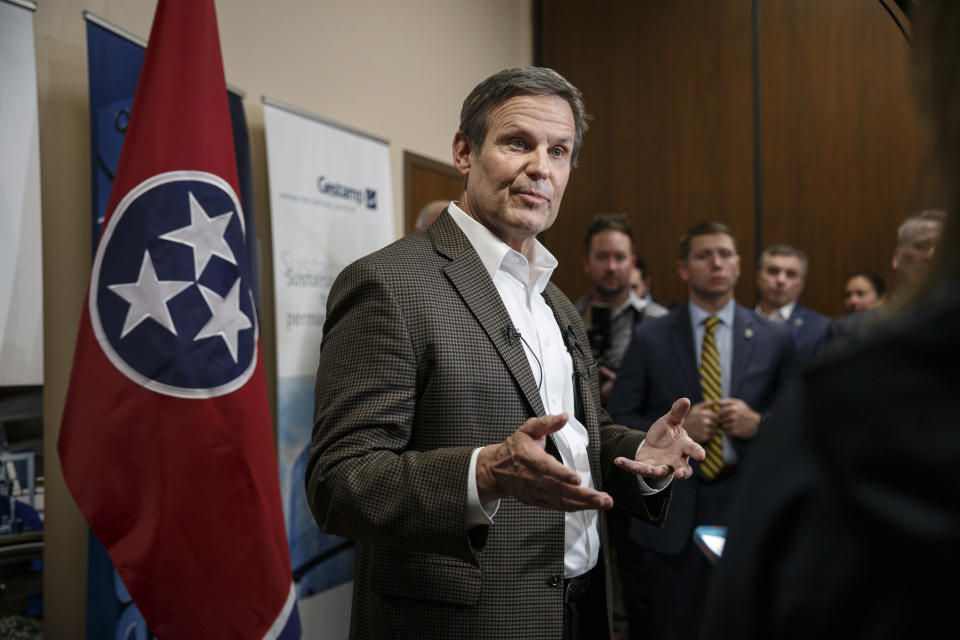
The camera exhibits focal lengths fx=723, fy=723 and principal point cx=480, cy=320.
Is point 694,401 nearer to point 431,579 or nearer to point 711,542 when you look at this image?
point 711,542

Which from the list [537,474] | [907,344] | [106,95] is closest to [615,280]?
[106,95]

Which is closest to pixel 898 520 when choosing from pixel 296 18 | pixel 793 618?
pixel 793 618

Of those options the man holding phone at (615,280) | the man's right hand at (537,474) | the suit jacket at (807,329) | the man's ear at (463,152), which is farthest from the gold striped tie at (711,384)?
A: the man's right hand at (537,474)

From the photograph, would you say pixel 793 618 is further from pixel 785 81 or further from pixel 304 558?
pixel 785 81

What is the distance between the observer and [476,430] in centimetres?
123

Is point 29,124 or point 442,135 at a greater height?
point 442,135

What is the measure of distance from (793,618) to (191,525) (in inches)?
69.1

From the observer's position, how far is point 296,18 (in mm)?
3219

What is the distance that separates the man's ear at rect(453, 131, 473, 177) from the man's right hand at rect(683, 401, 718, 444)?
61.2 inches

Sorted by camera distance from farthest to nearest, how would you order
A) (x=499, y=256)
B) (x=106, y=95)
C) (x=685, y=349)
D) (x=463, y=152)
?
(x=685, y=349), (x=106, y=95), (x=463, y=152), (x=499, y=256)

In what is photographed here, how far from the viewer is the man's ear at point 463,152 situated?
1524 millimetres

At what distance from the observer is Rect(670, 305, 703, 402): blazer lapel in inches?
113

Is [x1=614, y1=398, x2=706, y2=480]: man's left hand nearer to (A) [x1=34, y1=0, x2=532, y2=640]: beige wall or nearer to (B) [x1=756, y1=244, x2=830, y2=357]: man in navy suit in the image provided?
(A) [x1=34, y1=0, x2=532, y2=640]: beige wall

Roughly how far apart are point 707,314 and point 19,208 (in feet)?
8.09
